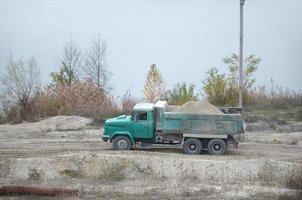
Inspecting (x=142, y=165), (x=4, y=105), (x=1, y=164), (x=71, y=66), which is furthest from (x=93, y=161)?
(x=71, y=66)

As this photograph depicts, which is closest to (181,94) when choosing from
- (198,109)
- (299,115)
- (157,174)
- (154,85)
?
Result: (154,85)

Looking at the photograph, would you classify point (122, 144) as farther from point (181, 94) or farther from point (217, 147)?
point (181, 94)

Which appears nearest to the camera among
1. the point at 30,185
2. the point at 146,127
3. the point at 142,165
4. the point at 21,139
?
the point at 30,185

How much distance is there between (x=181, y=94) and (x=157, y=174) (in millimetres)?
15232

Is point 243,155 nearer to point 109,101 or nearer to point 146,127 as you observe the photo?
point 146,127

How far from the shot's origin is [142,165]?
19.7 m

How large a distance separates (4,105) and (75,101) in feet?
15.5

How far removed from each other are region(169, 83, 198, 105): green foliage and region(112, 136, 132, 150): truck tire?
438 inches

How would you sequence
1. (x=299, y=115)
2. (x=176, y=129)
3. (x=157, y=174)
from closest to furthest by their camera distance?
1. (x=157, y=174)
2. (x=176, y=129)
3. (x=299, y=115)

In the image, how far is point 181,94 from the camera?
3438cm

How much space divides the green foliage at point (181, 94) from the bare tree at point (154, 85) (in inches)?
34.9

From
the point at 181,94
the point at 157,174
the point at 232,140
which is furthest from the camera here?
the point at 181,94

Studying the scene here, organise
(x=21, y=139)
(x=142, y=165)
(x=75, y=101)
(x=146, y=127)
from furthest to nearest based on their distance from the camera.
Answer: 1. (x=75, y=101)
2. (x=21, y=139)
3. (x=146, y=127)
4. (x=142, y=165)

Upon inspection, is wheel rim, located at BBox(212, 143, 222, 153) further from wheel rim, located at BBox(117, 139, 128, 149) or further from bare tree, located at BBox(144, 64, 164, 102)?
bare tree, located at BBox(144, 64, 164, 102)
